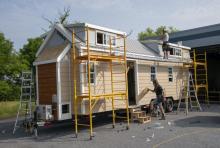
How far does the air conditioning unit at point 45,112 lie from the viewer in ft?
42.3

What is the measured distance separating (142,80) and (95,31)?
4.45 m

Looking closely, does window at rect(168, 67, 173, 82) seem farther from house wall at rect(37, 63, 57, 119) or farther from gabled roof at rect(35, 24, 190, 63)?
house wall at rect(37, 63, 57, 119)

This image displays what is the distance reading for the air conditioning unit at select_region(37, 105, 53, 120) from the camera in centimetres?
1289

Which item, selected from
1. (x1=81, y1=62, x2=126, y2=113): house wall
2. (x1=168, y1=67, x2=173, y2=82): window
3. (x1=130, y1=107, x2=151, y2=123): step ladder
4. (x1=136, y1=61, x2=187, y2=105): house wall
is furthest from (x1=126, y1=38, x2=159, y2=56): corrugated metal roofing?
(x1=130, y1=107, x2=151, y2=123): step ladder

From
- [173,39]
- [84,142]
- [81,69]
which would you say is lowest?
[84,142]

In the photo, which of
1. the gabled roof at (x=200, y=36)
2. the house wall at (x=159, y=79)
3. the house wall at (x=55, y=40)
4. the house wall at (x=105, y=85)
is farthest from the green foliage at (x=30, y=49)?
the house wall at (x=105, y=85)

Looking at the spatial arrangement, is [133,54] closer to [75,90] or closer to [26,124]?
[75,90]

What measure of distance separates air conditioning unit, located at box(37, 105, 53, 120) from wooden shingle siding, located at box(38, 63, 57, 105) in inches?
24.8

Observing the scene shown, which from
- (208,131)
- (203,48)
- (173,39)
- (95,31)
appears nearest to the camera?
(208,131)

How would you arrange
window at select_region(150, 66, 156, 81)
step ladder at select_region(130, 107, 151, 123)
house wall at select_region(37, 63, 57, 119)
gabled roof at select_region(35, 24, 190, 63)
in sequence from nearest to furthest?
1. house wall at select_region(37, 63, 57, 119)
2. gabled roof at select_region(35, 24, 190, 63)
3. step ladder at select_region(130, 107, 151, 123)
4. window at select_region(150, 66, 156, 81)

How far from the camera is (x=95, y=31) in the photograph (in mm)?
14625

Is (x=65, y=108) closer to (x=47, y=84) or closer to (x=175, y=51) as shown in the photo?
(x=47, y=84)

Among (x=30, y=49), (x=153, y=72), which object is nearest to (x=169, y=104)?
(x=153, y=72)

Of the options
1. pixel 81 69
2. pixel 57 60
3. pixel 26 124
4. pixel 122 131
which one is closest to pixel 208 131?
pixel 122 131
